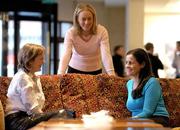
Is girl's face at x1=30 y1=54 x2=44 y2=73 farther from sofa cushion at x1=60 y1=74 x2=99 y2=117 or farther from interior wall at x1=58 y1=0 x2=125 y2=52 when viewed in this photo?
interior wall at x1=58 y1=0 x2=125 y2=52

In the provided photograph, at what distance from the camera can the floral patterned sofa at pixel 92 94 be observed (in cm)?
337

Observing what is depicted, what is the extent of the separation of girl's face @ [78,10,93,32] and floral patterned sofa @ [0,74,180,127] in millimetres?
458

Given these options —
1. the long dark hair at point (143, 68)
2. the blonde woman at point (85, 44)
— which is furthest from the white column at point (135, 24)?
the long dark hair at point (143, 68)

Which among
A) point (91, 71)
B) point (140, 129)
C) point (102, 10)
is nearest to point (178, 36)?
point (102, 10)

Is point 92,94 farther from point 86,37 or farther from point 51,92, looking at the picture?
point 86,37

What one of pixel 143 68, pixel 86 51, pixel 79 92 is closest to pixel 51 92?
pixel 79 92

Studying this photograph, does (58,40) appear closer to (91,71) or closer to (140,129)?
(91,71)

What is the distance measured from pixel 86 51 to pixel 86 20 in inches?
12.8

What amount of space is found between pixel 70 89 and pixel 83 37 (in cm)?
53

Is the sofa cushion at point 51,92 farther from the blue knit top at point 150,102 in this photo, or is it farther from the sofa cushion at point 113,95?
the blue knit top at point 150,102

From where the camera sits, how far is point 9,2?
7.63 m

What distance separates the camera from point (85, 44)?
3.60m

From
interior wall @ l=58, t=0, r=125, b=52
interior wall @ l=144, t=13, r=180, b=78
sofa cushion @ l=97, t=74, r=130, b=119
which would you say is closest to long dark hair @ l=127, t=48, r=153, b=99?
sofa cushion @ l=97, t=74, r=130, b=119

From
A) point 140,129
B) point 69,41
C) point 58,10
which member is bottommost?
point 140,129
